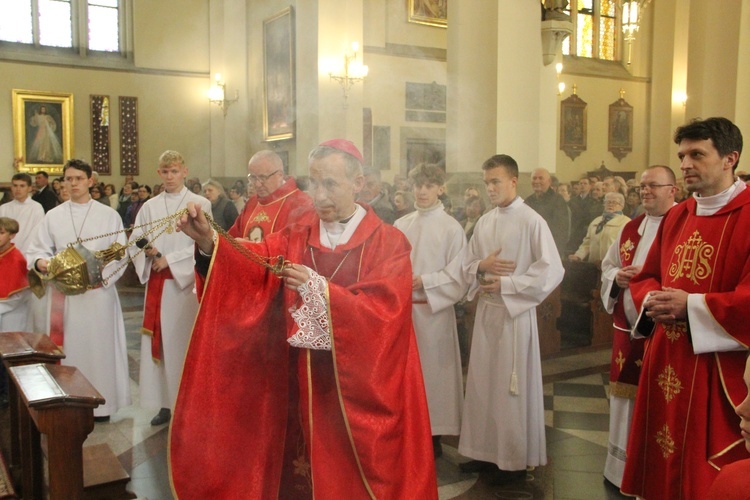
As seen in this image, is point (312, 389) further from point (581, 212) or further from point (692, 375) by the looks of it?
point (581, 212)

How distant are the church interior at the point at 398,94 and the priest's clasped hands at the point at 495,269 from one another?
110 centimetres

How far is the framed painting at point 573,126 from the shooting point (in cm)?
1795

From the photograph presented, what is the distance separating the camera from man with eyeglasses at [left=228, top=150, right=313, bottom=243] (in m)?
4.77

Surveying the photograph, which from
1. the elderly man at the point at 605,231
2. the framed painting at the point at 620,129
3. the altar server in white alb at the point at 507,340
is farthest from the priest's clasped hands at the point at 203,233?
the framed painting at the point at 620,129

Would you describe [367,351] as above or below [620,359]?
above

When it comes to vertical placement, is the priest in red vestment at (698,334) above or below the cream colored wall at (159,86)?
below

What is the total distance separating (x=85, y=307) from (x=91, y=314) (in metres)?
0.06

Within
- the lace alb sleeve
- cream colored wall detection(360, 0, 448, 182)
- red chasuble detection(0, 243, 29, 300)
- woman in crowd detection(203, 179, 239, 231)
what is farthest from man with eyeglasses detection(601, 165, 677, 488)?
cream colored wall detection(360, 0, 448, 182)

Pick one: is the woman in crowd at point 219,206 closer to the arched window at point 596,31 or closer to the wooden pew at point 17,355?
the wooden pew at point 17,355

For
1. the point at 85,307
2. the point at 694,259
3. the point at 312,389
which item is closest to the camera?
the point at 312,389

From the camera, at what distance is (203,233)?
98.0 inches

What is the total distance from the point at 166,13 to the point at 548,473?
44.4 ft

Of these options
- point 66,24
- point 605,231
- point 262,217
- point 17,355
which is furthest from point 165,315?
point 66,24

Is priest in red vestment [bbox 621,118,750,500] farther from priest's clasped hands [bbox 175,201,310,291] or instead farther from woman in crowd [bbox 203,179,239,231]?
woman in crowd [bbox 203,179,239,231]
